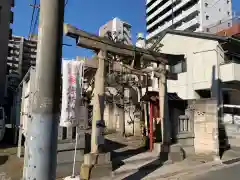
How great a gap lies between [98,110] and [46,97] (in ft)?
16.4

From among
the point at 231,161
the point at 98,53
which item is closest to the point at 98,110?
the point at 98,53

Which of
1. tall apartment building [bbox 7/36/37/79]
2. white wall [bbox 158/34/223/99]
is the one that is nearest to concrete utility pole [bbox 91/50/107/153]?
white wall [bbox 158/34/223/99]

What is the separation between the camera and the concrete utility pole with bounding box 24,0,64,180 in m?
2.74

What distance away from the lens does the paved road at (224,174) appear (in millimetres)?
7684

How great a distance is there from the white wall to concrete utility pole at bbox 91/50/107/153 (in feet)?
32.2

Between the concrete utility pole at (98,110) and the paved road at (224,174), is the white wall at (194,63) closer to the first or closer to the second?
the paved road at (224,174)

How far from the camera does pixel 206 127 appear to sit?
10.8m

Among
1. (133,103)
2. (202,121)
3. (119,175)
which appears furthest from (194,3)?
(119,175)

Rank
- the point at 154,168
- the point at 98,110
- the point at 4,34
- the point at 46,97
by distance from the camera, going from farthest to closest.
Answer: the point at 4,34 < the point at 154,168 < the point at 98,110 < the point at 46,97

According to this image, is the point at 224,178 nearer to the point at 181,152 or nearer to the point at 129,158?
the point at 181,152

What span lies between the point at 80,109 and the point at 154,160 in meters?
4.36

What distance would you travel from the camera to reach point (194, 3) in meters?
60.4

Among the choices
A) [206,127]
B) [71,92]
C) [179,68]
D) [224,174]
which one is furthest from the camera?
[179,68]

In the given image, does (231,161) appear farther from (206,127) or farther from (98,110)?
(98,110)
